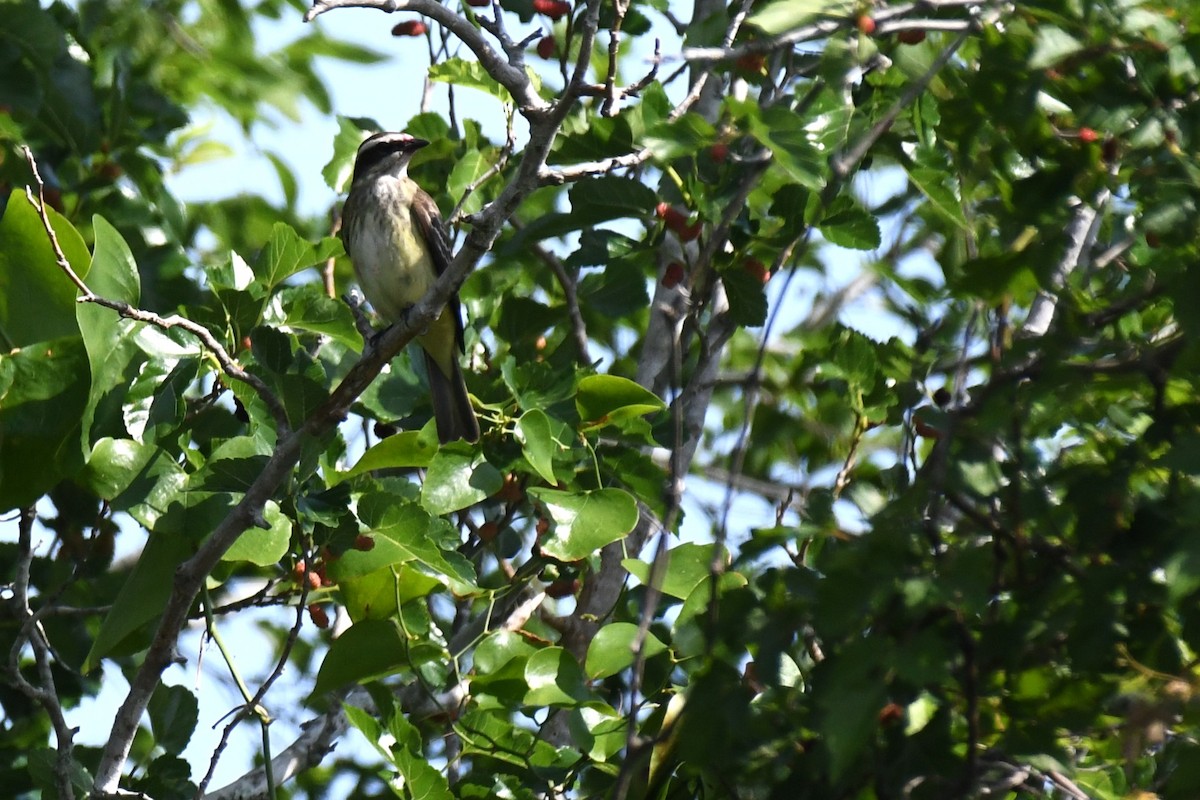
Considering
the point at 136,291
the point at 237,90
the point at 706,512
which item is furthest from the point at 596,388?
the point at 237,90

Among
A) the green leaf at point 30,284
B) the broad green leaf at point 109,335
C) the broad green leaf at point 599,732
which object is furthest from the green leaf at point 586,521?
the green leaf at point 30,284

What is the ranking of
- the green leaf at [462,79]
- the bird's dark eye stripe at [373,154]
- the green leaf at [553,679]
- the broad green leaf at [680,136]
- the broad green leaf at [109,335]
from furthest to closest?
the bird's dark eye stripe at [373,154], the green leaf at [462,79], the broad green leaf at [109,335], the green leaf at [553,679], the broad green leaf at [680,136]

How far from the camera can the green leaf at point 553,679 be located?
376 cm

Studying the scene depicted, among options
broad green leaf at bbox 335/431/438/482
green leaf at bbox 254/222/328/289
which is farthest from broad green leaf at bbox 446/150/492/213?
broad green leaf at bbox 335/431/438/482

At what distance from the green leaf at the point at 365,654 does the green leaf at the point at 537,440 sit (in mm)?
616

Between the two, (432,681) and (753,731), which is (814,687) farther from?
(432,681)

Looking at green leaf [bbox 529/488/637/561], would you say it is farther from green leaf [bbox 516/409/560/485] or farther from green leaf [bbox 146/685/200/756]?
green leaf [bbox 146/685/200/756]

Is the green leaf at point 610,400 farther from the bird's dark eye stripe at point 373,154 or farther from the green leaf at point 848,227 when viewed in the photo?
the bird's dark eye stripe at point 373,154

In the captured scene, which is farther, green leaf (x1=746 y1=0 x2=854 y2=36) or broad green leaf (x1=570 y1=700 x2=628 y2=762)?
broad green leaf (x1=570 y1=700 x2=628 y2=762)

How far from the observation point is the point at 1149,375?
269 cm

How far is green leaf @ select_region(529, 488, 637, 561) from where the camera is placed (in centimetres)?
A: 420

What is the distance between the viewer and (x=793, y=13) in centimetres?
275

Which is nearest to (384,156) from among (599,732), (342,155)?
(342,155)

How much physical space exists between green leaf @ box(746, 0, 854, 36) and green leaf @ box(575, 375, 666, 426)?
5.58ft
